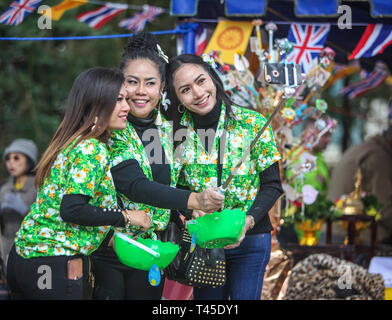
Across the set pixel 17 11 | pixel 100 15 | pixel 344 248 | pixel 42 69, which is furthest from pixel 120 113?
pixel 42 69

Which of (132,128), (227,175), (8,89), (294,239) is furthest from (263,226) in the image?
(8,89)

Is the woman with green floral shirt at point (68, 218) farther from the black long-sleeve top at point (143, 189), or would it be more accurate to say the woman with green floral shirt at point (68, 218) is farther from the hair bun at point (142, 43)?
the hair bun at point (142, 43)

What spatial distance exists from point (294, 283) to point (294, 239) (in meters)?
1.45

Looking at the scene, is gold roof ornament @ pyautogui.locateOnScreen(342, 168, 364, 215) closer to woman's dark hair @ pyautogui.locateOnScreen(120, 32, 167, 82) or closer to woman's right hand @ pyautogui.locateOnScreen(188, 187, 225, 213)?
woman's dark hair @ pyautogui.locateOnScreen(120, 32, 167, 82)

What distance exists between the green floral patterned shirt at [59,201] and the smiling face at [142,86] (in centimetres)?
40

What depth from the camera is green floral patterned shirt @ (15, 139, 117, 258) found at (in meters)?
2.07

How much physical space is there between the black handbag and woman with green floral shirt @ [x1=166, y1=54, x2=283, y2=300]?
84mm

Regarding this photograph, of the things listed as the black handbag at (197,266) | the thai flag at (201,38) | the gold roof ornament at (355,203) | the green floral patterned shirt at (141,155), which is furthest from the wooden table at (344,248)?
the green floral patterned shirt at (141,155)

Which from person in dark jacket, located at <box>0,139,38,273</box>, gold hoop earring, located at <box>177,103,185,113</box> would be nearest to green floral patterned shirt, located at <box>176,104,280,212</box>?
gold hoop earring, located at <box>177,103,185,113</box>

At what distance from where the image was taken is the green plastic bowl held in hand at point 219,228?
2.23m

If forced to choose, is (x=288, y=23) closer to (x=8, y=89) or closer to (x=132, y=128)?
(x=132, y=128)

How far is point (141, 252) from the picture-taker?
7.30 feet
